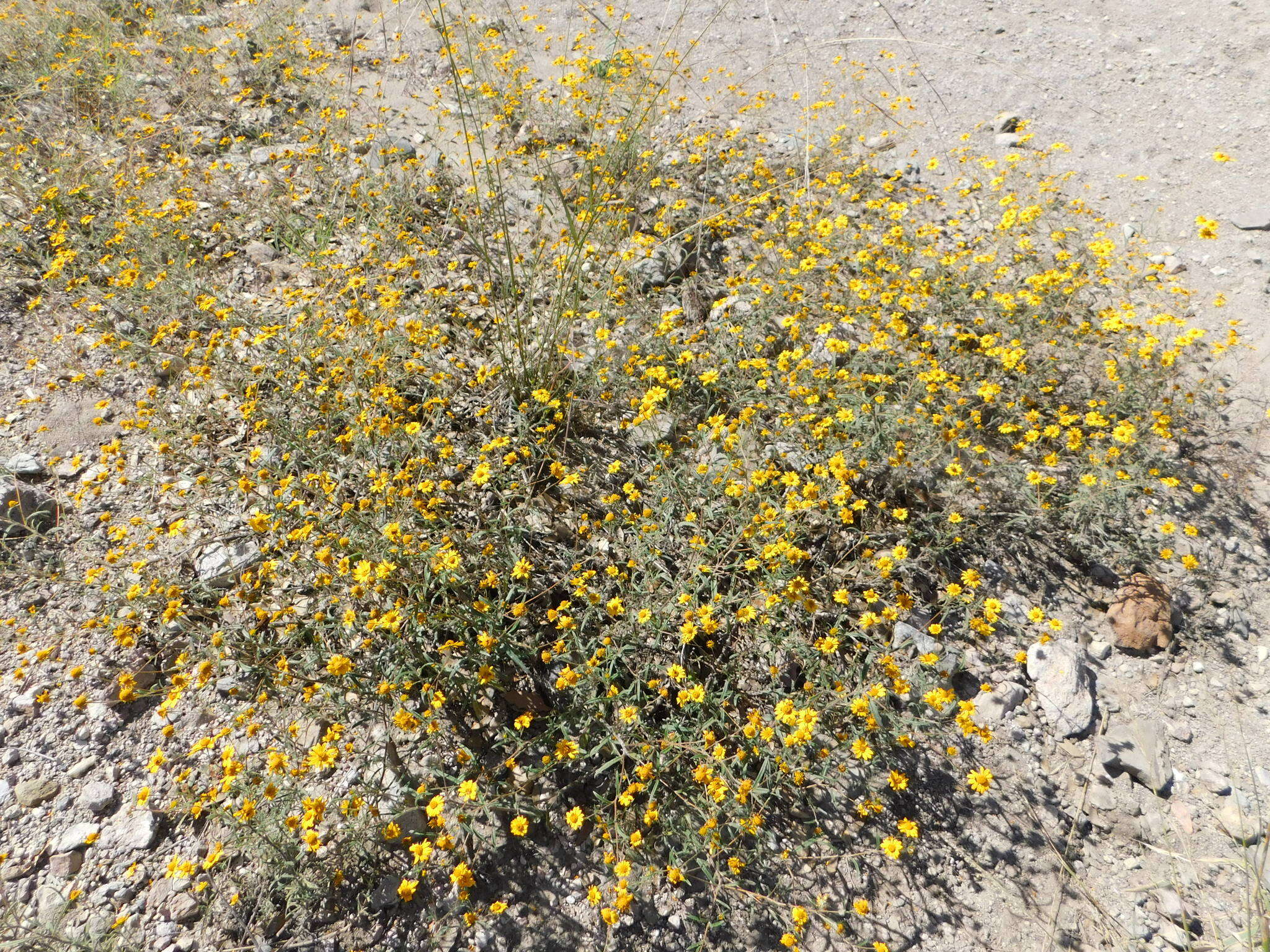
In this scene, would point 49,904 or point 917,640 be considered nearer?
point 49,904

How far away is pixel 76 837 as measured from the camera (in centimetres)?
241

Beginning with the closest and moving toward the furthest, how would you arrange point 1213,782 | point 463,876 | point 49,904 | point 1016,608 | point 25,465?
point 463,876 < point 49,904 < point 1213,782 < point 1016,608 < point 25,465

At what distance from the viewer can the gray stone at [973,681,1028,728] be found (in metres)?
2.83

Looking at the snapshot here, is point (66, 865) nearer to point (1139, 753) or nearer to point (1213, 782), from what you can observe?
point (1139, 753)

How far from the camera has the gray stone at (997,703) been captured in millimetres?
2828

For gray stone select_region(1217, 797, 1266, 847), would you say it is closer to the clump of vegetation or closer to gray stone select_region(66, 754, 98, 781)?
the clump of vegetation

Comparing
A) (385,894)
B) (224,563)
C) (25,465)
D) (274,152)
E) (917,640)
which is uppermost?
(274,152)

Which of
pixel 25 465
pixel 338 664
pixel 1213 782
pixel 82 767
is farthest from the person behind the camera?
pixel 25 465

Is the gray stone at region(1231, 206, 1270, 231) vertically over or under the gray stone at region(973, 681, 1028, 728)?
over

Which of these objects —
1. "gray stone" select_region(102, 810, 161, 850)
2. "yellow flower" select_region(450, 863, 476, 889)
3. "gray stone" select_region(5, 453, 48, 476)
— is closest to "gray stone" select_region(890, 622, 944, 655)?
"yellow flower" select_region(450, 863, 476, 889)

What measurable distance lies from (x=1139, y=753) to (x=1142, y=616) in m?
0.64

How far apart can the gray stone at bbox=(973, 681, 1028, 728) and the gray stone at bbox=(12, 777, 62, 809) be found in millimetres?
3575

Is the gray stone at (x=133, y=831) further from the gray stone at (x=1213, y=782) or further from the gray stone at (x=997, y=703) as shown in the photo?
the gray stone at (x=1213, y=782)

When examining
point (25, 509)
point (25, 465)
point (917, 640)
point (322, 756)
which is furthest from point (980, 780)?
point (25, 465)
